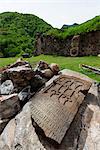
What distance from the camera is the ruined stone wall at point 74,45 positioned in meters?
12.0

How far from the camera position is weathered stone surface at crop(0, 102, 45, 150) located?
3.55m

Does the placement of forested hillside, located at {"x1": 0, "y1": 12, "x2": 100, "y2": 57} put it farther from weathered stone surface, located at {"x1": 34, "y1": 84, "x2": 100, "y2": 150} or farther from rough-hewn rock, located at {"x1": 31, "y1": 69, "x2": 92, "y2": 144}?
weathered stone surface, located at {"x1": 34, "y1": 84, "x2": 100, "y2": 150}

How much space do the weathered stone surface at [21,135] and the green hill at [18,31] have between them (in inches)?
542

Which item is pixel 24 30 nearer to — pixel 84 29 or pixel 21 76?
pixel 84 29

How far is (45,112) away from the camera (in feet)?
12.5

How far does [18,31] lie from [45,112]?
1932cm

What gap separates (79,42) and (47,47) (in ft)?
7.65

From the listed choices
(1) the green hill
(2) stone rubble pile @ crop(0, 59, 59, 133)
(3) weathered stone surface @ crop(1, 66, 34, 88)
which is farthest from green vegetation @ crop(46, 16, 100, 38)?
(3) weathered stone surface @ crop(1, 66, 34, 88)

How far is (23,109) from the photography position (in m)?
4.30

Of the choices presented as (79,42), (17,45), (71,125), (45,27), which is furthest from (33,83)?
(45,27)

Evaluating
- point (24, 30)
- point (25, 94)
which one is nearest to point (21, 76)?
point (25, 94)

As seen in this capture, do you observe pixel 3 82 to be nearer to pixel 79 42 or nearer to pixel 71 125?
pixel 71 125

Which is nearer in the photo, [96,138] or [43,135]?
[43,135]

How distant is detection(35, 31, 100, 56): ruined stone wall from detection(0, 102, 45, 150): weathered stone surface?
321 inches
